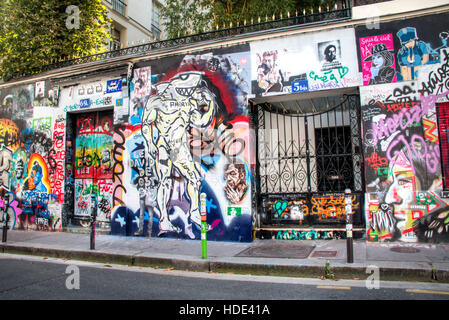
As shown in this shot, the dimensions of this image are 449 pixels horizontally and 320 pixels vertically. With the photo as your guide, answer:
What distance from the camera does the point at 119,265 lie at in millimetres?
6797

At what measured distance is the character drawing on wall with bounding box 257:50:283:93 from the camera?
805 centimetres

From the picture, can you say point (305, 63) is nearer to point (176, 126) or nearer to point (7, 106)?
point (176, 126)

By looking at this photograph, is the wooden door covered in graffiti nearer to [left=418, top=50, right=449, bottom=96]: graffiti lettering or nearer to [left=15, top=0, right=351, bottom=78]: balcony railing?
[left=15, top=0, right=351, bottom=78]: balcony railing

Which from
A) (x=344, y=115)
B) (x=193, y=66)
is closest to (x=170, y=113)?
(x=193, y=66)

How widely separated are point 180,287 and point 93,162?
21.9ft

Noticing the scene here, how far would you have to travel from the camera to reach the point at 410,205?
278 inches

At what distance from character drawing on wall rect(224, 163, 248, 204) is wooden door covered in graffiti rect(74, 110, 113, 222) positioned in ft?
13.1

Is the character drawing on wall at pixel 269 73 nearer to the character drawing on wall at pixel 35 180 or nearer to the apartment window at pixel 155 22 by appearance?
the character drawing on wall at pixel 35 180

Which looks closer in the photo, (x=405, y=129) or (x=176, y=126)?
(x=405, y=129)

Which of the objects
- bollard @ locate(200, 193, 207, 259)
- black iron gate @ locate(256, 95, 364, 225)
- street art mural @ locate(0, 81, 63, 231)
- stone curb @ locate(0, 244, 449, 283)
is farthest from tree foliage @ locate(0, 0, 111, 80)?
bollard @ locate(200, 193, 207, 259)

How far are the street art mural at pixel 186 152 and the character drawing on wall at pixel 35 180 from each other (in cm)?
Result: 304

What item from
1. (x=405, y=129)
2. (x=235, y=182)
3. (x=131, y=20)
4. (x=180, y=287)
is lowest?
(x=180, y=287)

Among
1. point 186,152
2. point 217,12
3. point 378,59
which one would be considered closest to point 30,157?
point 186,152

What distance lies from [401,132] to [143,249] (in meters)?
6.18
